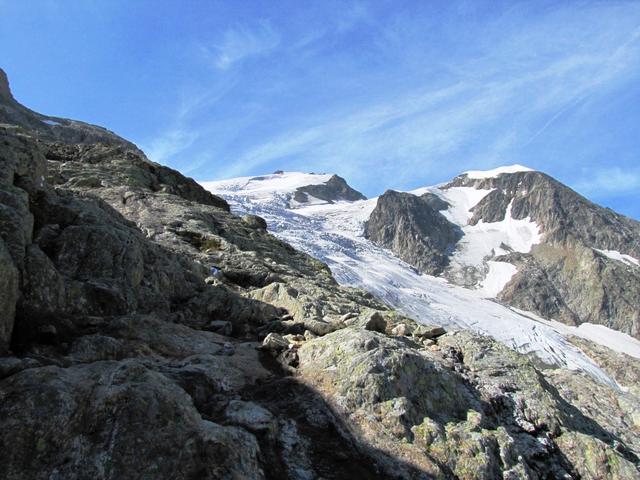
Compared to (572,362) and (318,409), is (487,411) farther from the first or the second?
(572,362)

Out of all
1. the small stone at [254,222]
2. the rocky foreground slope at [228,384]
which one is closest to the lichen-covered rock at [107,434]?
the rocky foreground slope at [228,384]

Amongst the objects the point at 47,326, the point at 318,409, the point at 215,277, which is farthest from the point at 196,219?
the point at 318,409

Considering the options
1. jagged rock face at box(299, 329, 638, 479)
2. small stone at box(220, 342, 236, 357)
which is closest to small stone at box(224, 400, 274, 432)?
jagged rock face at box(299, 329, 638, 479)

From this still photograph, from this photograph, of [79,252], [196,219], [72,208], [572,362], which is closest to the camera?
[79,252]

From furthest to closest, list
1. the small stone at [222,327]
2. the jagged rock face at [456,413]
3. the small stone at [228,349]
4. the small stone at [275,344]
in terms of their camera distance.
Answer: the small stone at [222,327] < the small stone at [275,344] < the small stone at [228,349] < the jagged rock face at [456,413]

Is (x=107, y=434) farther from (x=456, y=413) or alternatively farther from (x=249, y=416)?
(x=456, y=413)

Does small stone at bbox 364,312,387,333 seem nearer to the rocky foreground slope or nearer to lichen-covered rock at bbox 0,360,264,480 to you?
the rocky foreground slope

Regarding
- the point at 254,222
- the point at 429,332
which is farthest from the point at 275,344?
the point at 254,222

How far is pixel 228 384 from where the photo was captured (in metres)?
11.0

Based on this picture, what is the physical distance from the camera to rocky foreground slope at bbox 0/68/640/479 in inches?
300

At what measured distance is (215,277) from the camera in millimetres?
21938

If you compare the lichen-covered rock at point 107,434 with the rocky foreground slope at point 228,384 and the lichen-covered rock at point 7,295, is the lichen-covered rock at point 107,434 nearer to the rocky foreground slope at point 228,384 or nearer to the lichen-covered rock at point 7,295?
the rocky foreground slope at point 228,384

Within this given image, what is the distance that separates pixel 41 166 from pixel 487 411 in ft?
49.1

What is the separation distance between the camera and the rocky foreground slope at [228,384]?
7.62 metres
